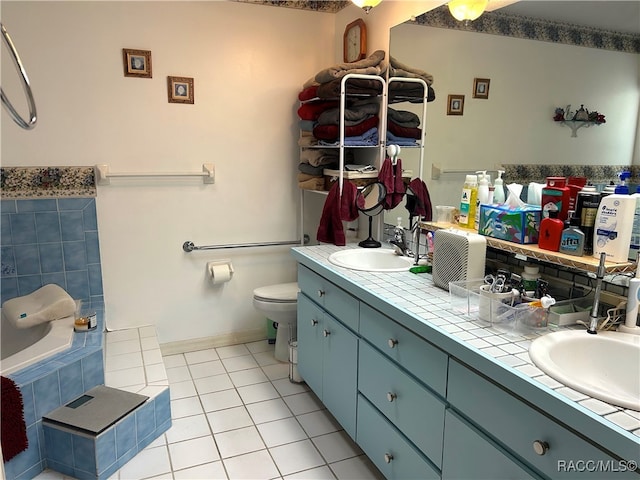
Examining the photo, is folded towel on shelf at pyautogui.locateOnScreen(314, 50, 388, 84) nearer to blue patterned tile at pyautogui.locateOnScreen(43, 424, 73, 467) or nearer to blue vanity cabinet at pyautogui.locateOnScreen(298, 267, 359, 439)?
blue vanity cabinet at pyautogui.locateOnScreen(298, 267, 359, 439)

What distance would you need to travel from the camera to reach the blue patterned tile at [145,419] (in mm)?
2107

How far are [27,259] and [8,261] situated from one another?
92 millimetres

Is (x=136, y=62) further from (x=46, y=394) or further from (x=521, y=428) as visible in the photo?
(x=521, y=428)

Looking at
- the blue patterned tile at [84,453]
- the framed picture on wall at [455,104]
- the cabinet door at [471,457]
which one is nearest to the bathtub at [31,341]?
the blue patterned tile at [84,453]

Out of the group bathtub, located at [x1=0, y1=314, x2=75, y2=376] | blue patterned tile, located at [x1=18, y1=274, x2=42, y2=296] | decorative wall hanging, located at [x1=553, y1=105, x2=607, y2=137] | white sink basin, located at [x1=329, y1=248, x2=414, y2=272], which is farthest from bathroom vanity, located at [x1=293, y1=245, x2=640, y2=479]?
blue patterned tile, located at [x1=18, y1=274, x2=42, y2=296]

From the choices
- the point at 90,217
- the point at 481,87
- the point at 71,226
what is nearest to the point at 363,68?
the point at 481,87

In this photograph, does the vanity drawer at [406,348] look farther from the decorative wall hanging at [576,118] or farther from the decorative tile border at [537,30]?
the decorative tile border at [537,30]

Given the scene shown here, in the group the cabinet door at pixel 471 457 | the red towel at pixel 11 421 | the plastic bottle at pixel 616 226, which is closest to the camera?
the cabinet door at pixel 471 457

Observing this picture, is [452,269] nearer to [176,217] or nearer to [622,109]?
[622,109]

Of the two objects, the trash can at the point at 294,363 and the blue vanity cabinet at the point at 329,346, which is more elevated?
the blue vanity cabinet at the point at 329,346

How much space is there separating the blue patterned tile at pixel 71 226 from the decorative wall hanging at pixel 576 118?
252 centimetres

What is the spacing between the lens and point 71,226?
272cm

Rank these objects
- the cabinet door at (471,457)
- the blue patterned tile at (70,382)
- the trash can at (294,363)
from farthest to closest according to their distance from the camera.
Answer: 1. the trash can at (294,363)
2. the blue patterned tile at (70,382)
3. the cabinet door at (471,457)

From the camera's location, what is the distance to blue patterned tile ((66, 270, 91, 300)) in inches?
109
